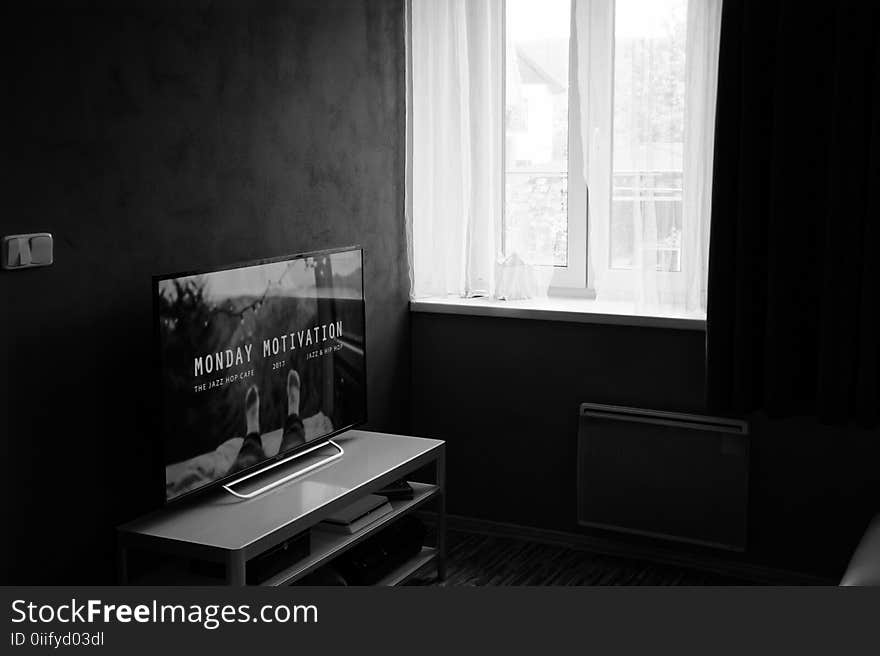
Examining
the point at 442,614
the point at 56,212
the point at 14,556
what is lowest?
the point at 442,614

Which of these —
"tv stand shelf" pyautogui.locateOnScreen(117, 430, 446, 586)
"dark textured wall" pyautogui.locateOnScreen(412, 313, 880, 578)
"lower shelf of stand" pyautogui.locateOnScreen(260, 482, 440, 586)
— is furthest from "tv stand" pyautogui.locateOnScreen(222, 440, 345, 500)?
"dark textured wall" pyautogui.locateOnScreen(412, 313, 880, 578)

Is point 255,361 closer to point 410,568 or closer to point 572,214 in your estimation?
point 410,568

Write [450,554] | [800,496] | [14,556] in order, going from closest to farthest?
[14,556], [800,496], [450,554]

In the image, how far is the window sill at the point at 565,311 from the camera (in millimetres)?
3748

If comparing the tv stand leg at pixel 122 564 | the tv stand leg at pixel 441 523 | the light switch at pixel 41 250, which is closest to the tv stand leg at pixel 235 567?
the tv stand leg at pixel 122 564

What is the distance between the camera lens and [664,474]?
379 cm

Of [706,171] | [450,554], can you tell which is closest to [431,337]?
[450,554]

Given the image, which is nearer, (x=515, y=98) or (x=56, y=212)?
(x=56, y=212)

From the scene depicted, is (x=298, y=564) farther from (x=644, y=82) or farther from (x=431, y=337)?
(x=644, y=82)

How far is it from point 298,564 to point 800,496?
5.76ft

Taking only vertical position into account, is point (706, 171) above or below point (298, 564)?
above

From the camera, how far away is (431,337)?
421 cm

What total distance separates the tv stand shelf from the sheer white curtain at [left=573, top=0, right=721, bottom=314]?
1023 millimetres

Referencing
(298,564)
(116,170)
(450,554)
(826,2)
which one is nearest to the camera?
(116,170)
